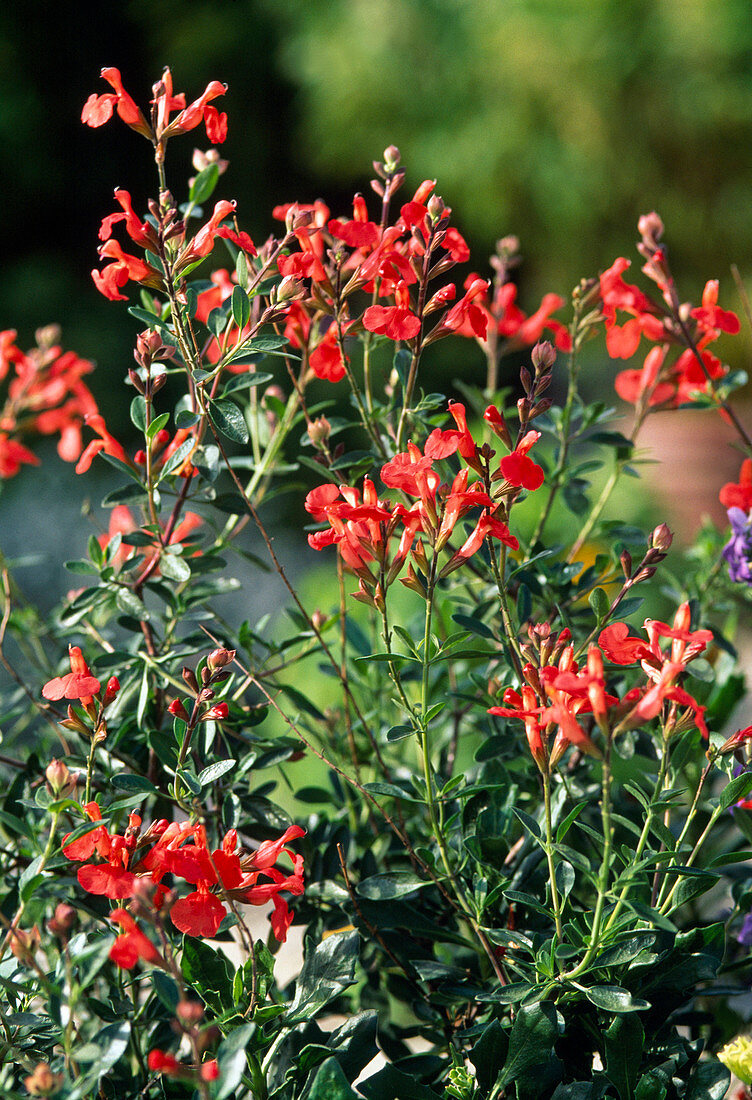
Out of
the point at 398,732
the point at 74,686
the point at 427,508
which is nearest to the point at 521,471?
the point at 427,508

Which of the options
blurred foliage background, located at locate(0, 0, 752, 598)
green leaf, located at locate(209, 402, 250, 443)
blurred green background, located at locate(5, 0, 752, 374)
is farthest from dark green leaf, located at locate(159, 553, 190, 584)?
blurred green background, located at locate(5, 0, 752, 374)

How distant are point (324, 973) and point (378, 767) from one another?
210 millimetres

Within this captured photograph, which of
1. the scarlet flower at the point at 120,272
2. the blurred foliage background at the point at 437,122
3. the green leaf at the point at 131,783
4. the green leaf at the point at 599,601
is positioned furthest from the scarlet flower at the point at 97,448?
the blurred foliage background at the point at 437,122

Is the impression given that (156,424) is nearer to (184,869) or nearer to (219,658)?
(219,658)

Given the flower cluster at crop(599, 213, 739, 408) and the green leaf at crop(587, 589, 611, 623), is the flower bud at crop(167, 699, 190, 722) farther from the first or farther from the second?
the flower cluster at crop(599, 213, 739, 408)

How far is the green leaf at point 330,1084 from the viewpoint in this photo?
45 centimetres

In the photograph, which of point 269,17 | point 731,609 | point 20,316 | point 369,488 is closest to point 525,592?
point 369,488

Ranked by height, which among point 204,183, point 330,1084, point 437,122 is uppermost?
point 437,122

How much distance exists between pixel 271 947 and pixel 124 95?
498 mm

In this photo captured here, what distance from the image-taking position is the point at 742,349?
16.9ft

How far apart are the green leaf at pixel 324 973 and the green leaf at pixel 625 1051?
14 cm

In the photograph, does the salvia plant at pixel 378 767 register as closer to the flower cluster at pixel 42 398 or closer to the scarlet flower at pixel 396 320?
the scarlet flower at pixel 396 320

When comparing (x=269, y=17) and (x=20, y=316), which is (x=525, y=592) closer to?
(x=20, y=316)

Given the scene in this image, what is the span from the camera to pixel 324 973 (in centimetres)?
54
